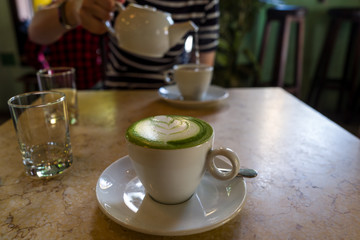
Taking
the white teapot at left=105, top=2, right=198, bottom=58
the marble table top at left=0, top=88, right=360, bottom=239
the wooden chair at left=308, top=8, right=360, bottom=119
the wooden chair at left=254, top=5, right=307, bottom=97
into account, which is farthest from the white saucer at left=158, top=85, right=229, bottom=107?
the wooden chair at left=308, top=8, right=360, bottom=119

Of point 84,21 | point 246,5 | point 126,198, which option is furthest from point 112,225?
point 246,5

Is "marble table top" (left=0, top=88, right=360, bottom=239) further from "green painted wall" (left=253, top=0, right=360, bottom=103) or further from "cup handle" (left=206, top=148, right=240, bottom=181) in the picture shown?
"green painted wall" (left=253, top=0, right=360, bottom=103)

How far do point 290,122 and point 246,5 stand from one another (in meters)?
2.00

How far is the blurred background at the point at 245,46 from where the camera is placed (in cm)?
261

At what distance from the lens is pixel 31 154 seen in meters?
0.55

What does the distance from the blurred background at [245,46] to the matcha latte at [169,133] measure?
88.2 inches

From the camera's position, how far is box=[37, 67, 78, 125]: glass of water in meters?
0.80

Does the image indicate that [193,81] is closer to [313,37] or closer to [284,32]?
[284,32]

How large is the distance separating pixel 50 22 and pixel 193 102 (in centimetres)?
71

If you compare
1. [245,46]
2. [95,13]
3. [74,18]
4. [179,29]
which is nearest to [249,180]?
[179,29]

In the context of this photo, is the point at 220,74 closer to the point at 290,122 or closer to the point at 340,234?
the point at 290,122

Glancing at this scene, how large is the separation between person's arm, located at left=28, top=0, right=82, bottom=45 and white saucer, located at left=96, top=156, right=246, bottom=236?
73 cm

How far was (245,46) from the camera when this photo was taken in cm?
291

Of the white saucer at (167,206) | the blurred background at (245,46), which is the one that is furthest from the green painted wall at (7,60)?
the white saucer at (167,206)
